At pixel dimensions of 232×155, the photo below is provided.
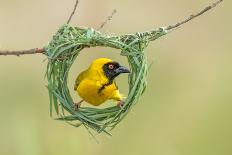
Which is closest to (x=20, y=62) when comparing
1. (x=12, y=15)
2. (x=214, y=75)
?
(x=12, y=15)

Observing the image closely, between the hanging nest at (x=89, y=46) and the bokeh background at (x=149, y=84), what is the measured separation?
1.95 metres

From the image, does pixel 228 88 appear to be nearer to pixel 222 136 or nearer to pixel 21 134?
pixel 222 136

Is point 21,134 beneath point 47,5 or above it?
beneath

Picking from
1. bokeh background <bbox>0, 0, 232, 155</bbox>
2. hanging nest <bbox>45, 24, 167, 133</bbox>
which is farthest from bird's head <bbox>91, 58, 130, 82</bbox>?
bokeh background <bbox>0, 0, 232, 155</bbox>

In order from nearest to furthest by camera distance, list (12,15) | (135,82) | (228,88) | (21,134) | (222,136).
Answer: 1. (135,82)
2. (21,134)
3. (222,136)
4. (228,88)
5. (12,15)

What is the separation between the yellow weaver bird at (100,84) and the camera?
14.7ft

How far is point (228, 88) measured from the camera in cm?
757

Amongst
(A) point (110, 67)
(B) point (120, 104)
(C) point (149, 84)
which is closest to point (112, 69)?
(A) point (110, 67)

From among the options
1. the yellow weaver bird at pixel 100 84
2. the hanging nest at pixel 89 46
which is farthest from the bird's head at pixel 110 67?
the hanging nest at pixel 89 46

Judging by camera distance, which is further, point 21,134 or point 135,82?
point 21,134

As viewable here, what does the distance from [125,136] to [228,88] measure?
1.03m

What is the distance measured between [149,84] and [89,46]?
295cm

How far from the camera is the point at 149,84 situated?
286 inches

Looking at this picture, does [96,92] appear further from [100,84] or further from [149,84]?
[149,84]
